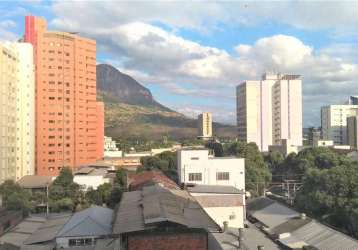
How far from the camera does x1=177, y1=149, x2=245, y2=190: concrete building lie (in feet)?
137

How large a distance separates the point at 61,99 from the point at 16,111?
11.3 m

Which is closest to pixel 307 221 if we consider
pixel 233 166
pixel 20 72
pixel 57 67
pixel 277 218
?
pixel 277 218

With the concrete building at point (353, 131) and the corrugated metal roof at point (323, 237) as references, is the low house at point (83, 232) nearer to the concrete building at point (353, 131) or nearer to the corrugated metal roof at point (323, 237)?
the corrugated metal roof at point (323, 237)

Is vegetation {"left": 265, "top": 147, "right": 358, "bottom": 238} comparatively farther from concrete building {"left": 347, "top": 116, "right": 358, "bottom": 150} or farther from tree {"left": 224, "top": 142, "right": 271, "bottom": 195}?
concrete building {"left": 347, "top": 116, "right": 358, "bottom": 150}

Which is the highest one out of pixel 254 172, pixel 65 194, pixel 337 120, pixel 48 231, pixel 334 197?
pixel 337 120

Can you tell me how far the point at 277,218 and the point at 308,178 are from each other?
509cm

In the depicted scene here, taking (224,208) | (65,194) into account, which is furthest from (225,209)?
(65,194)

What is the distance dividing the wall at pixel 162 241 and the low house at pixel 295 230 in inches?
397

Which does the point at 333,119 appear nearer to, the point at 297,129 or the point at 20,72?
the point at 297,129

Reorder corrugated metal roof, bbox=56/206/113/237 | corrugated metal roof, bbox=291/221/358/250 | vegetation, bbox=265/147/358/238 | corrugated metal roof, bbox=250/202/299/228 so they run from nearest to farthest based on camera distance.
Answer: corrugated metal roof, bbox=291/221/358/250 → corrugated metal roof, bbox=56/206/113/237 → vegetation, bbox=265/147/358/238 → corrugated metal roof, bbox=250/202/299/228

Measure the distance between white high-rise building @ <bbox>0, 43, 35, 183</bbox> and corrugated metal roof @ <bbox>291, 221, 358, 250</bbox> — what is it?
40690mm

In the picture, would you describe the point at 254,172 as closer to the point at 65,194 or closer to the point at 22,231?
the point at 65,194

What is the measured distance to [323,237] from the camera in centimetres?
2639

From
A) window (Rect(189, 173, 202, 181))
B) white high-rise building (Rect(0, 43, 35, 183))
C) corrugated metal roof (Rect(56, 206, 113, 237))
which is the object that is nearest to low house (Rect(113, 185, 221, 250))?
corrugated metal roof (Rect(56, 206, 113, 237))
